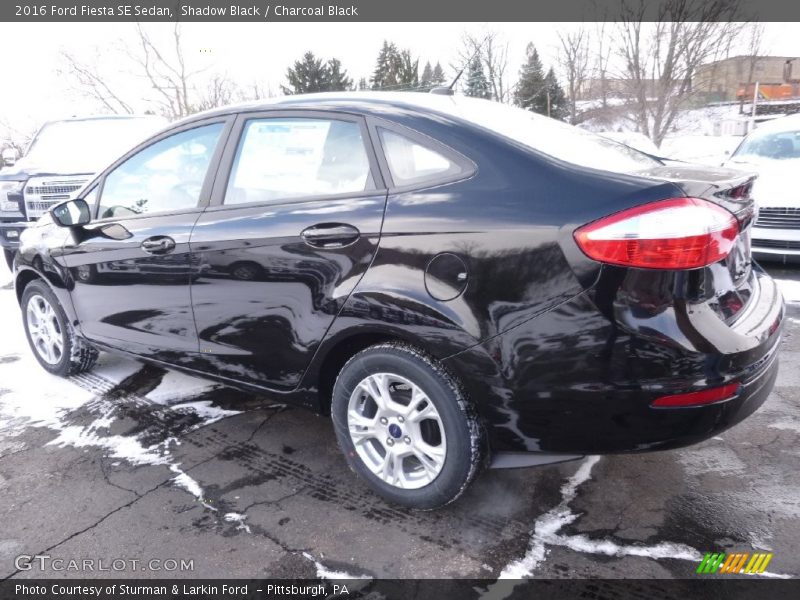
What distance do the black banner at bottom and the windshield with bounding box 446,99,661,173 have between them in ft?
4.73

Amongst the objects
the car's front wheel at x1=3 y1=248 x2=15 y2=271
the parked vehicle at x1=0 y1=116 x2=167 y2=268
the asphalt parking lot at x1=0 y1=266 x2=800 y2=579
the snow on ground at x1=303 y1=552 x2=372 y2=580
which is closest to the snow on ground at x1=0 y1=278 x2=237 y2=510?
the asphalt parking lot at x1=0 y1=266 x2=800 y2=579

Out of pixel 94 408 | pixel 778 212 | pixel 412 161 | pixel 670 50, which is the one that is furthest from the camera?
pixel 670 50

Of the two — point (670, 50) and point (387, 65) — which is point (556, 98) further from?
point (670, 50)

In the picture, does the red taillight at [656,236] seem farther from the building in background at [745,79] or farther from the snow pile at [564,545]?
the building in background at [745,79]

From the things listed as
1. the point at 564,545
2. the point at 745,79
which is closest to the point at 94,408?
the point at 564,545

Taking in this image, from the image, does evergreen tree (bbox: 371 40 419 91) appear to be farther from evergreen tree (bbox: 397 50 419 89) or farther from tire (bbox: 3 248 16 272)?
tire (bbox: 3 248 16 272)

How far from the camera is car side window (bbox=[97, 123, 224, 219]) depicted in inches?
120

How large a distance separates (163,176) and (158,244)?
461mm

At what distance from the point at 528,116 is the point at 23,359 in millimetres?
4181

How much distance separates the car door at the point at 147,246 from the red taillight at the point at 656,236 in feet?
6.29

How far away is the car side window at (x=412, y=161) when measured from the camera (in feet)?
7.44

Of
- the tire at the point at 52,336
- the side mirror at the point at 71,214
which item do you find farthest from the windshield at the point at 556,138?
the tire at the point at 52,336

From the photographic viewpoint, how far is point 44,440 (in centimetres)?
328

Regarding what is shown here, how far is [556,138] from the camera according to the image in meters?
2.45
